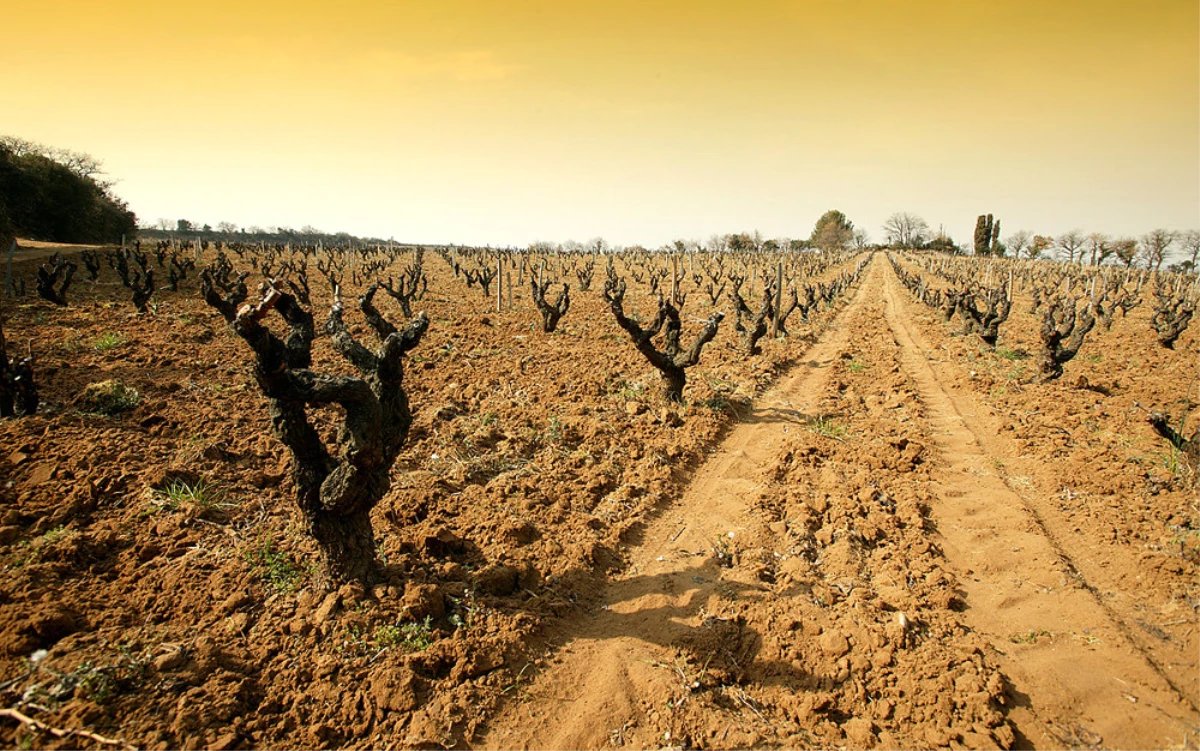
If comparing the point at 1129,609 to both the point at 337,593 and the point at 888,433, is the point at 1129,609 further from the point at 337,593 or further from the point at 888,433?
the point at 337,593

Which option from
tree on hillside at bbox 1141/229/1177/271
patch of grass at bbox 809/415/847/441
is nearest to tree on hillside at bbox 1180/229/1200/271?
tree on hillside at bbox 1141/229/1177/271

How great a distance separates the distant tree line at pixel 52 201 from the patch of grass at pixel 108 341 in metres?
25.9

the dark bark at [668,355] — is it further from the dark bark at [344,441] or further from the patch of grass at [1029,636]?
the patch of grass at [1029,636]

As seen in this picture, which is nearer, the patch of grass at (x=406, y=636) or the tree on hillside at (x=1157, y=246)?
the patch of grass at (x=406, y=636)

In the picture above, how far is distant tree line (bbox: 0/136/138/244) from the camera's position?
29219 mm

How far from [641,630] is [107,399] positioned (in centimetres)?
767

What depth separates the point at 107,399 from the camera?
22.9ft

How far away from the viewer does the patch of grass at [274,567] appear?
3974 millimetres

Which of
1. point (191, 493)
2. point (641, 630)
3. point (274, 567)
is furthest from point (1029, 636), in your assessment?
point (191, 493)

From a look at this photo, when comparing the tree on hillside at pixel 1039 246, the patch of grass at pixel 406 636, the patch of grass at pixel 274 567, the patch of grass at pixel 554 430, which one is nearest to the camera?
the patch of grass at pixel 406 636

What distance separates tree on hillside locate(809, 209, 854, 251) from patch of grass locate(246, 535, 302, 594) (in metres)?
80.8

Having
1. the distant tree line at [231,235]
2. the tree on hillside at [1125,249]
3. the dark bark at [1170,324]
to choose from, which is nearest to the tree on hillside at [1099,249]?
the tree on hillside at [1125,249]

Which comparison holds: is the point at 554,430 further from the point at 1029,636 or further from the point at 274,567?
the point at 1029,636

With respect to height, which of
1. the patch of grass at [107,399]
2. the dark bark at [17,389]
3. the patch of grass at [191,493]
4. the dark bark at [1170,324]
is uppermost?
the dark bark at [1170,324]
